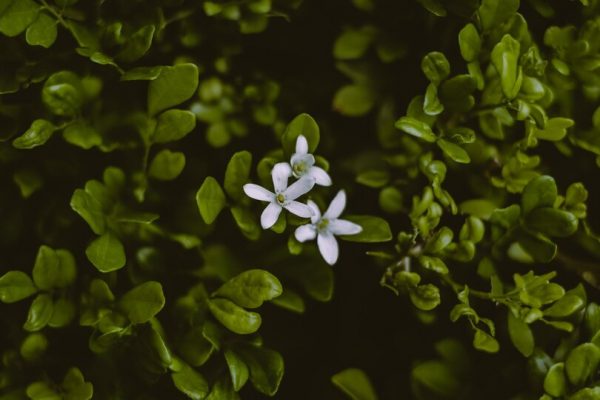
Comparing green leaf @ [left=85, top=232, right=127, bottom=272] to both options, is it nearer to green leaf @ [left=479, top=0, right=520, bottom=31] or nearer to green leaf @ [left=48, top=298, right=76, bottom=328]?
green leaf @ [left=48, top=298, right=76, bottom=328]

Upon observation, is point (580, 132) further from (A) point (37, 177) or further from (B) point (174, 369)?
(A) point (37, 177)

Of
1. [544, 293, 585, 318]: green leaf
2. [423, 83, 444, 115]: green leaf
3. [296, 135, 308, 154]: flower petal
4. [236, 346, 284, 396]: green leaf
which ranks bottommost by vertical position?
[236, 346, 284, 396]: green leaf

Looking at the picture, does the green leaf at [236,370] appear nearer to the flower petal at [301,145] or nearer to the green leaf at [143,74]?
the flower petal at [301,145]

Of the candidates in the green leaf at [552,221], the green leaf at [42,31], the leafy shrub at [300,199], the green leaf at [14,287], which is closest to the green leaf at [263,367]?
the leafy shrub at [300,199]

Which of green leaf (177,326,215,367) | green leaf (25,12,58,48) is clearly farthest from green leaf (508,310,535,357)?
green leaf (25,12,58,48)

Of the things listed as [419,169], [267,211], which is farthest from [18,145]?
[419,169]

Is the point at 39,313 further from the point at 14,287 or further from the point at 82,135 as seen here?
the point at 82,135
